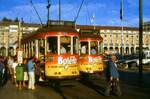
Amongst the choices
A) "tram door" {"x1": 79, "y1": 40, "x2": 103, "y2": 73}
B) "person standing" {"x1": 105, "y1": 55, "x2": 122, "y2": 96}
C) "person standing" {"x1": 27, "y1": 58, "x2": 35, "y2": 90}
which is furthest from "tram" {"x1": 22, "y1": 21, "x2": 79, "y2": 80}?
"tram door" {"x1": 79, "y1": 40, "x2": 103, "y2": 73}

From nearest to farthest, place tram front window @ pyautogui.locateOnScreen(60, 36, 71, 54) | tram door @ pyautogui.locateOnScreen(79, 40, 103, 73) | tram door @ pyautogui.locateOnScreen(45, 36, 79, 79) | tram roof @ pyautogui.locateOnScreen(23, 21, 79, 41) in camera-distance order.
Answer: tram door @ pyautogui.locateOnScreen(45, 36, 79, 79) < tram front window @ pyautogui.locateOnScreen(60, 36, 71, 54) < tram roof @ pyautogui.locateOnScreen(23, 21, 79, 41) < tram door @ pyautogui.locateOnScreen(79, 40, 103, 73)

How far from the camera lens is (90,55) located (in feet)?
94.3

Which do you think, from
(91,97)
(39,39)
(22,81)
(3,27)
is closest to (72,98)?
(91,97)

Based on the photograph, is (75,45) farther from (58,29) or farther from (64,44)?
(58,29)

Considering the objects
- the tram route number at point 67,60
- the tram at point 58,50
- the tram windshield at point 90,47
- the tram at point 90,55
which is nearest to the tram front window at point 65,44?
the tram at point 58,50

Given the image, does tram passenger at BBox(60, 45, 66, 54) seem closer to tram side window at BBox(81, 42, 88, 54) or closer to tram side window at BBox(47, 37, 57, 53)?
tram side window at BBox(47, 37, 57, 53)

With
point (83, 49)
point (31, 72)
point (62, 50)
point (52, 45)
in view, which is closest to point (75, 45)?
point (62, 50)

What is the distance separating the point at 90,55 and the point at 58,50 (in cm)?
588

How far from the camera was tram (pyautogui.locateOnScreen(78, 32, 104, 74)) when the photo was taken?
2859cm

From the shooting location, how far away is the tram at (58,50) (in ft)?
74.8

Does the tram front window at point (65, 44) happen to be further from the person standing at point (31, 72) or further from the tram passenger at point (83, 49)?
the tram passenger at point (83, 49)

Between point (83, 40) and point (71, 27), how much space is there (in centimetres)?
484

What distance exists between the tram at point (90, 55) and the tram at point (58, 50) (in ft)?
14.6

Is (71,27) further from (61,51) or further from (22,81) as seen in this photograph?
(22,81)
